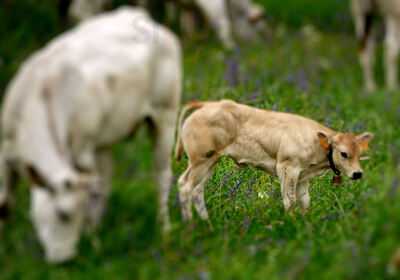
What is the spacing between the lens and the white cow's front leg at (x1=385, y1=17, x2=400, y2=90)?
15.9 m

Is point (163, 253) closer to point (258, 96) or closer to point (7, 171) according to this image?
point (7, 171)

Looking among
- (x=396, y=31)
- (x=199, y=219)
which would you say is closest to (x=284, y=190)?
(x=199, y=219)

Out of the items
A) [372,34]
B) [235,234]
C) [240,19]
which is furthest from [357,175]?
[240,19]

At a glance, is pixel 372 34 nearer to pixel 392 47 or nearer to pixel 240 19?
pixel 392 47

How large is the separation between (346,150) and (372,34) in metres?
7.28

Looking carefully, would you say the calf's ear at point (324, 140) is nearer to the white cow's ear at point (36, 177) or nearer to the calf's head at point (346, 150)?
the calf's head at point (346, 150)

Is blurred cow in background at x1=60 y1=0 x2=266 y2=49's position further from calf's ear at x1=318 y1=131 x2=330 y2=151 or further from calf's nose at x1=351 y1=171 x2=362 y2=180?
calf's nose at x1=351 y1=171 x2=362 y2=180

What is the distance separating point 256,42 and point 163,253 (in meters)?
10.2

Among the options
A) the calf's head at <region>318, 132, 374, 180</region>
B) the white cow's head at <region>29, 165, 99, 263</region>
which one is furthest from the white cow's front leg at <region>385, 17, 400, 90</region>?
the white cow's head at <region>29, 165, 99, 263</region>

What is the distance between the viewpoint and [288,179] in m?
9.46

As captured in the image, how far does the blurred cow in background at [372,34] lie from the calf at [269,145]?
654 cm

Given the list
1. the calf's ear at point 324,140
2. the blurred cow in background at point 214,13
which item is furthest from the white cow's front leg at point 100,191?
the blurred cow in background at point 214,13

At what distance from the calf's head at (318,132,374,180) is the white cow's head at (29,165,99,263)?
3.05 metres

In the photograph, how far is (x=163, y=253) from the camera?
7.21 meters
